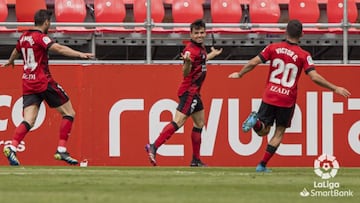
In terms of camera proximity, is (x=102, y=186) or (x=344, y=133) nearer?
(x=102, y=186)

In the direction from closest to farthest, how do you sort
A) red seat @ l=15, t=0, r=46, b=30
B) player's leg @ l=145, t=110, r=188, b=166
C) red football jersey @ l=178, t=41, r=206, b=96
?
1. player's leg @ l=145, t=110, r=188, b=166
2. red football jersey @ l=178, t=41, r=206, b=96
3. red seat @ l=15, t=0, r=46, b=30

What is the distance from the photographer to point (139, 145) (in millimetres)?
17500

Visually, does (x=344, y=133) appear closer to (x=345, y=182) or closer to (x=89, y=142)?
(x=89, y=142)

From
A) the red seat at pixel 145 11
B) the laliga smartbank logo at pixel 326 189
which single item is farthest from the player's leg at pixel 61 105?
the red seat at pixel 145 11

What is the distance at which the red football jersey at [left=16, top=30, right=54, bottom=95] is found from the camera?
48.1 ft

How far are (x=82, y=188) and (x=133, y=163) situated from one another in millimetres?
6848

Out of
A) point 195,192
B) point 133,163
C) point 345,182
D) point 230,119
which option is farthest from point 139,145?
point 195,192

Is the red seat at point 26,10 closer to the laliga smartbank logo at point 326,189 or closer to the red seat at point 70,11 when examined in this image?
the red seat at point 70,11

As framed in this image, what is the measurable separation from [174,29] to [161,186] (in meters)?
7.89

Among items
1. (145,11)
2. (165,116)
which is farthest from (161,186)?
(145,11)

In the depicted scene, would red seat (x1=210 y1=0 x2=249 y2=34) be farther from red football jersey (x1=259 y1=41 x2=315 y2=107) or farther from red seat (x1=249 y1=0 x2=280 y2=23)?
red football jersey (x1=259 y1=41 x2=315 y2=107)

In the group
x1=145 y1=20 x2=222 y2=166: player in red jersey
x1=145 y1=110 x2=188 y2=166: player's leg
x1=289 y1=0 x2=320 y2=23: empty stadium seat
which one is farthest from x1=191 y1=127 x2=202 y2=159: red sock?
x1=289 y1=0 x2=320 y2=23: empty stadium seat

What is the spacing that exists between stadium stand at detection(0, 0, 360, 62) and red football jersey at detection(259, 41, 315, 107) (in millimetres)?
3804

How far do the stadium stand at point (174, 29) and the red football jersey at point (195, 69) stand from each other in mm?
2208
